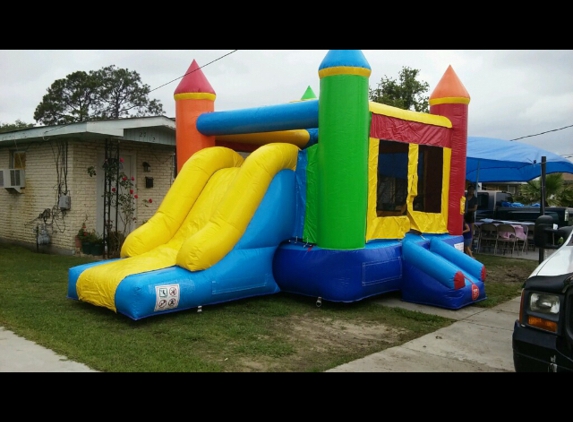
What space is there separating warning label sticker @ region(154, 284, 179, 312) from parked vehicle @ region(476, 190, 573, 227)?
35.9ft

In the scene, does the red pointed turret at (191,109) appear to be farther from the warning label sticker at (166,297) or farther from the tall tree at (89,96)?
the tall tree at (89,96)

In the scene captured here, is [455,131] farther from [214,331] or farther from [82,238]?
[82,238]

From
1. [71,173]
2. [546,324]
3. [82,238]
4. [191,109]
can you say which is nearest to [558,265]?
[546,324]

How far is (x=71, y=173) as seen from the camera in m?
11.1

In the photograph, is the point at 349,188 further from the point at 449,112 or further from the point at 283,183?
the point at 449,112

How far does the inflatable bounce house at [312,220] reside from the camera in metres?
6.33

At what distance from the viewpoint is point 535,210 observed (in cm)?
1636

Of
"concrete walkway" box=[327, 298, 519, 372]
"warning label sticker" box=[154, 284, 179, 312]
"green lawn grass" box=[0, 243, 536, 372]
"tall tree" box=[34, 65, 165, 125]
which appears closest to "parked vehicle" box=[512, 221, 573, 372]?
"concrete walkway" box=[327, 298, 519, 372]

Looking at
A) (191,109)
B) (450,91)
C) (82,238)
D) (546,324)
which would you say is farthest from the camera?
(82,238)

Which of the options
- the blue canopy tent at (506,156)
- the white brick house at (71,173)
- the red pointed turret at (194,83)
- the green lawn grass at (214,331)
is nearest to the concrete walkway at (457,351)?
the green lawn grass at (214,331)

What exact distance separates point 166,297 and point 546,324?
156 inches
